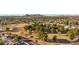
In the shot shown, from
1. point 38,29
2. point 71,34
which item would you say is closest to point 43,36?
point 38,29

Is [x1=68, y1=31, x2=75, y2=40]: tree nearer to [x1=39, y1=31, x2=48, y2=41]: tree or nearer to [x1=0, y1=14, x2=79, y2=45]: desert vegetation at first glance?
[x1=0, y1=14, x2=79, y2=45]: desert vegetation

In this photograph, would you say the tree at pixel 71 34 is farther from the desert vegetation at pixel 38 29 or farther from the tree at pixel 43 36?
the tree at pixel 43 36

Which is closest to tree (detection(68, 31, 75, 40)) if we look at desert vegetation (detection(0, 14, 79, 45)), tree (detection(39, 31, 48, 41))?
desert vegetation (detection(0, 14, 79, 45))

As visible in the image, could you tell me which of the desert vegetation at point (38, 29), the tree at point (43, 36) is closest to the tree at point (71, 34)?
the desert vegetation at point (38, 29)

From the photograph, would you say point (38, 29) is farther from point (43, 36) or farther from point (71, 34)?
point (71, 34)
